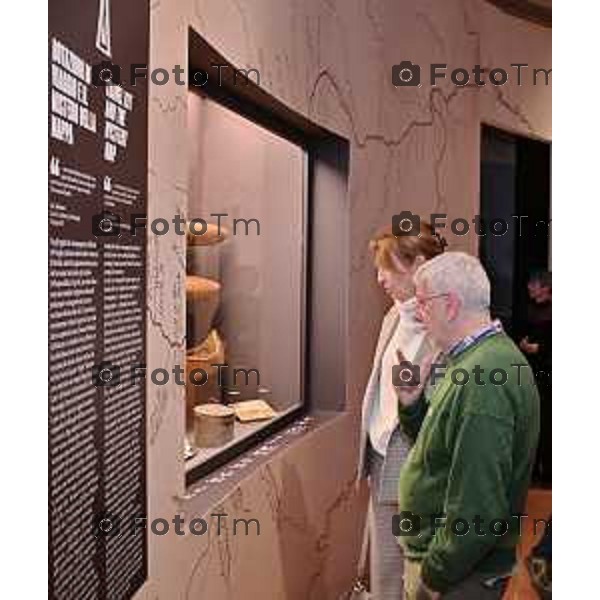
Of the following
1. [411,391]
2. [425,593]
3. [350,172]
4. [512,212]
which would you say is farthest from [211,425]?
[512,212]

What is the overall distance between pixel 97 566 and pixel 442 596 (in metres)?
0.88

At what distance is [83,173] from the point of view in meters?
1.20

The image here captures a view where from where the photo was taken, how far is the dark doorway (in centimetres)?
418

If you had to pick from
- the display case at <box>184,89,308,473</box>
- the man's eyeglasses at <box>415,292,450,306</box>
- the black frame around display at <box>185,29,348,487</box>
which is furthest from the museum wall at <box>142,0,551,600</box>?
the man's eyeglasses at <box>415,292,450,306</box>

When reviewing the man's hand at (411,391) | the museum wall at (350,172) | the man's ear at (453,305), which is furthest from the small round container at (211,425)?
the man's ear at (453,305)

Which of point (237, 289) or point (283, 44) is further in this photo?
point (237, 289)

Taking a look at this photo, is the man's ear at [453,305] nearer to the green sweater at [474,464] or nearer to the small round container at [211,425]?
the green sweater at [474,464]

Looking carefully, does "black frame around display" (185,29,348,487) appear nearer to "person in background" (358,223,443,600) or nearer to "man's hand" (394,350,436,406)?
"person in background" (358,223,443,600)

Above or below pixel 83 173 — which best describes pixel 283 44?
above

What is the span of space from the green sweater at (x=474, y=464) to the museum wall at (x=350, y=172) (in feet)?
1.49

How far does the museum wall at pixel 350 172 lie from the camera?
5.41 feet
